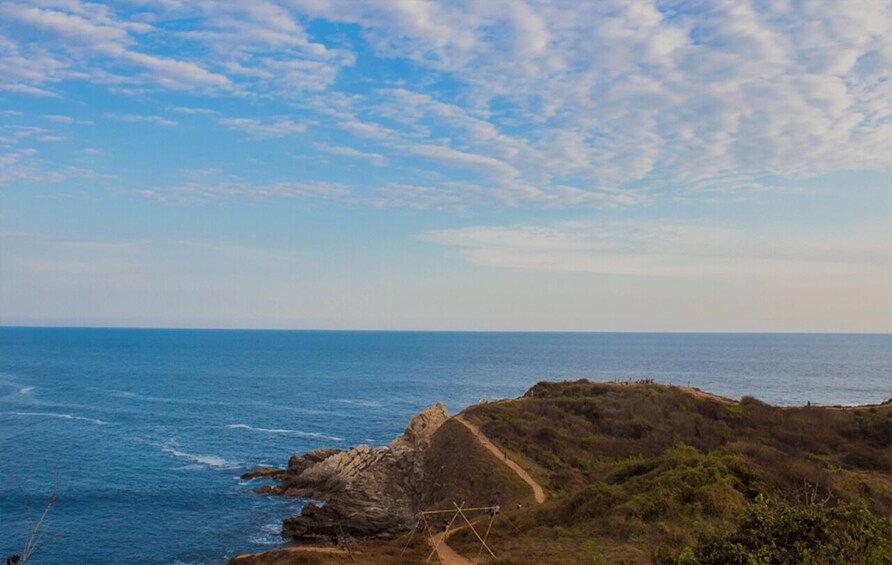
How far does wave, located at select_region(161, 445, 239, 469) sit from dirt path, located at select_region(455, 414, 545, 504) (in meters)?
27.3

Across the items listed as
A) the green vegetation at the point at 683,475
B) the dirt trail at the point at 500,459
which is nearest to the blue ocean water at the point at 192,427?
the dirt trail at the point at 500,459

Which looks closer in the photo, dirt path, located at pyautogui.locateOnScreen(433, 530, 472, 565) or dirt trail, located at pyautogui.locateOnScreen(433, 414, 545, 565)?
dirt path, located at pyautogui.locateOnScreen(433, 530, 472, 565)

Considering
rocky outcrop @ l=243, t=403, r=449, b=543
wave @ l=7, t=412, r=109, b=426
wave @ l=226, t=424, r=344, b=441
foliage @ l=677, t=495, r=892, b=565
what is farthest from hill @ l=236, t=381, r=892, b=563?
Result: wave @ l=7, t=412, r=109, b=426

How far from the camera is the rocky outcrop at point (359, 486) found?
1885 inches

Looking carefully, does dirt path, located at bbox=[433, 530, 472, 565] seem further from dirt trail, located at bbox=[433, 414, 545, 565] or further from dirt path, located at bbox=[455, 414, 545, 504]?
dirt path, located at bbox=[455, 414, 545, 504]

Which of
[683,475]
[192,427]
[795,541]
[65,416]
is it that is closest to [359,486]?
[683,475]

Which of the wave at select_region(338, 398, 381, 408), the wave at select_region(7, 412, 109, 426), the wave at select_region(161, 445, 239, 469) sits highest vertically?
the wave at select_region(7, 412, 109, 426)

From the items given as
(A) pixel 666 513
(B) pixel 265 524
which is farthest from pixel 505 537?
(B) pixel 265 524

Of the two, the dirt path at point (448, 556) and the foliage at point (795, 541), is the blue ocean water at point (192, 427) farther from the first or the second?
the foliage at point (795, 541)

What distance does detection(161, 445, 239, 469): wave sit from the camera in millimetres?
69525

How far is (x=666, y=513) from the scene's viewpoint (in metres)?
32.9

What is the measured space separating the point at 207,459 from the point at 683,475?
184ft

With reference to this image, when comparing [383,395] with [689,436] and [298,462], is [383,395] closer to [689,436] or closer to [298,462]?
[298,462]

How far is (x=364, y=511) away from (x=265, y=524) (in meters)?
8.67
